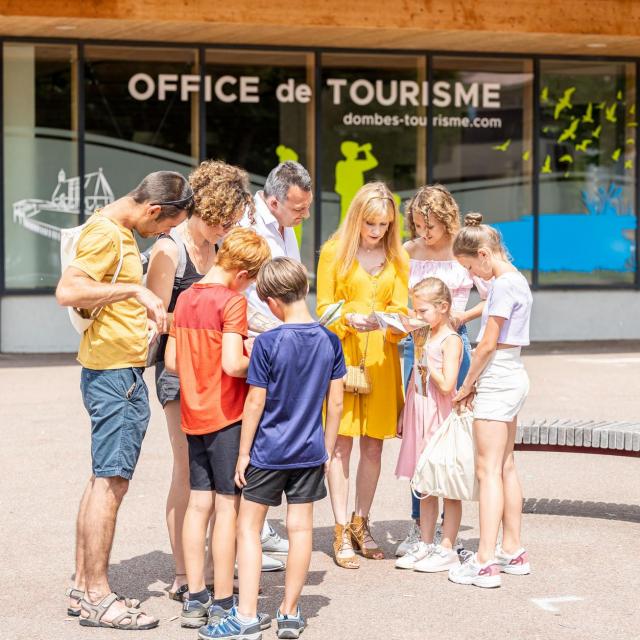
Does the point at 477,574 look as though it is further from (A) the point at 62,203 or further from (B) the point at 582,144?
(B) the point at 582,144

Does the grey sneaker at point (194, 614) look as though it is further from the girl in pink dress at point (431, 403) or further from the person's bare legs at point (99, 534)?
the girl in pink dress at point (431, 403)

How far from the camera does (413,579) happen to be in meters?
5.62

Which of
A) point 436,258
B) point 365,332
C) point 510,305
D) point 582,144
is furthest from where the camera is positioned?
point 582,144

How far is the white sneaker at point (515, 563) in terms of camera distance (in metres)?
5.63

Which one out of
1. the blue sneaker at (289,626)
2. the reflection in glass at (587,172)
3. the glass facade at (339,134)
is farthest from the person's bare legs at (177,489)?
the reflection in glass at (587,172)

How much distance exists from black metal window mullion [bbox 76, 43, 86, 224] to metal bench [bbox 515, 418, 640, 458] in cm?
882

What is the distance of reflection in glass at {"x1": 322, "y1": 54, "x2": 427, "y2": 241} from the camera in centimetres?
1527

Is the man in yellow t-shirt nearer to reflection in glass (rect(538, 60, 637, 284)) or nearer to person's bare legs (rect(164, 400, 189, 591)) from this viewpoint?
person's bare legs (rect(164, 400, 189, 591))

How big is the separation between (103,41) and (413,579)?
33.8 feet

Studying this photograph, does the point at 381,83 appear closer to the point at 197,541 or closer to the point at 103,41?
the point at 103,41

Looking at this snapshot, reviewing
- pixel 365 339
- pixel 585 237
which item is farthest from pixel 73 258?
pixel 585 237

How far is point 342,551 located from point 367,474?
431 millimetres

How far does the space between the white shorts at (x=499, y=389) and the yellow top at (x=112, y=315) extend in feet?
5.09

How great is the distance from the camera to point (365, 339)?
6070mm
